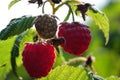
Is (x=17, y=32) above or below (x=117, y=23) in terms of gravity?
above

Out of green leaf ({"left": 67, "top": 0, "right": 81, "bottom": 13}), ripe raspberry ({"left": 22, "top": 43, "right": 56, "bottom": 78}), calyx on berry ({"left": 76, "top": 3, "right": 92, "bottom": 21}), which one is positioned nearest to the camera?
ripe raspberry ({"left": 22, "top": 43, "right": 56, "bottom": 78})

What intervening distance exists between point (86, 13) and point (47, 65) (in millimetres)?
578

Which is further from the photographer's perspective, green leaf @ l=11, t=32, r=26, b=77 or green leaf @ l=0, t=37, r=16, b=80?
green leaf @ l=0, t=37, r=16, b=80

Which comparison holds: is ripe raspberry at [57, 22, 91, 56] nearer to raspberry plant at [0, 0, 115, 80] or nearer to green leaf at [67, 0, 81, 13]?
raspberry plant at [0, 0, 115, 80]

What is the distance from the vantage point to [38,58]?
2.81 m

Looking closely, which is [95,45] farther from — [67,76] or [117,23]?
[67,76]

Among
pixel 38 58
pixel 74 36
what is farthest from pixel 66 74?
pixel 38 58

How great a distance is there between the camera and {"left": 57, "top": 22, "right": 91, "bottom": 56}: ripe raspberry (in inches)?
119

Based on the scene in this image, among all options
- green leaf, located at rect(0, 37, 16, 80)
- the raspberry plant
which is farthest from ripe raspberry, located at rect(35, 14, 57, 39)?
green leaf, located at rect(0, 37, 16, 80)

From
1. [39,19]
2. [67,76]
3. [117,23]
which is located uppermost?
[39,19]

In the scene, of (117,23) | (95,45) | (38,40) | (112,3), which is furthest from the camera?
(112,3)

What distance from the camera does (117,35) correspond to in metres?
8.27

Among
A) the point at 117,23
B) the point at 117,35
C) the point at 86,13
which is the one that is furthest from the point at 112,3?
the point at 86,13

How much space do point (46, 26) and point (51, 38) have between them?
104 millimetres
